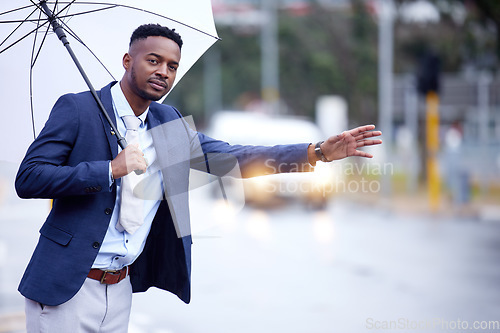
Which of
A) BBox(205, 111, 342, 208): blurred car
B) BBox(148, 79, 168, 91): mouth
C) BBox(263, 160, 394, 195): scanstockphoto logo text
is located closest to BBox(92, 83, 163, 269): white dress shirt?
BBox(148, 79, 168, 91): mouth

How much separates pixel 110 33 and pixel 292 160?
37.8 inches

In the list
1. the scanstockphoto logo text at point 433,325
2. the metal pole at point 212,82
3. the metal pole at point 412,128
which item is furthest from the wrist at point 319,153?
the metal pole at point 212,82

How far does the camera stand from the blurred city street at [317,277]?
648cm

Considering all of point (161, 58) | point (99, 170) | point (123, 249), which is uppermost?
point (161, 58)

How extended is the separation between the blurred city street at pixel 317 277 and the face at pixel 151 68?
51cm

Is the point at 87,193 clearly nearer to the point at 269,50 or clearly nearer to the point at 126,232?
the point at 126,232

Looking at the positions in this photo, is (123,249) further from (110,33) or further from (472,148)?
(472,148)

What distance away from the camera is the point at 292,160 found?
10.0 feet

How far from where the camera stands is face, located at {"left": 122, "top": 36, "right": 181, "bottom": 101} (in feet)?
9.45

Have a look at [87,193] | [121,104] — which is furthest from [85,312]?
[121,104]

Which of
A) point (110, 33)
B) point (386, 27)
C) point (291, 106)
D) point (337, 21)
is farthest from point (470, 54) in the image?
point (291, 106)

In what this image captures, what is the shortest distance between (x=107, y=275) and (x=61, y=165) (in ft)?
1.50

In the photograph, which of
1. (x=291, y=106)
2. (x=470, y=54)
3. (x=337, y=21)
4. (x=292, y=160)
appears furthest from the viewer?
(x=291, y=106)

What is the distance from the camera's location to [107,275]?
9.40ft
